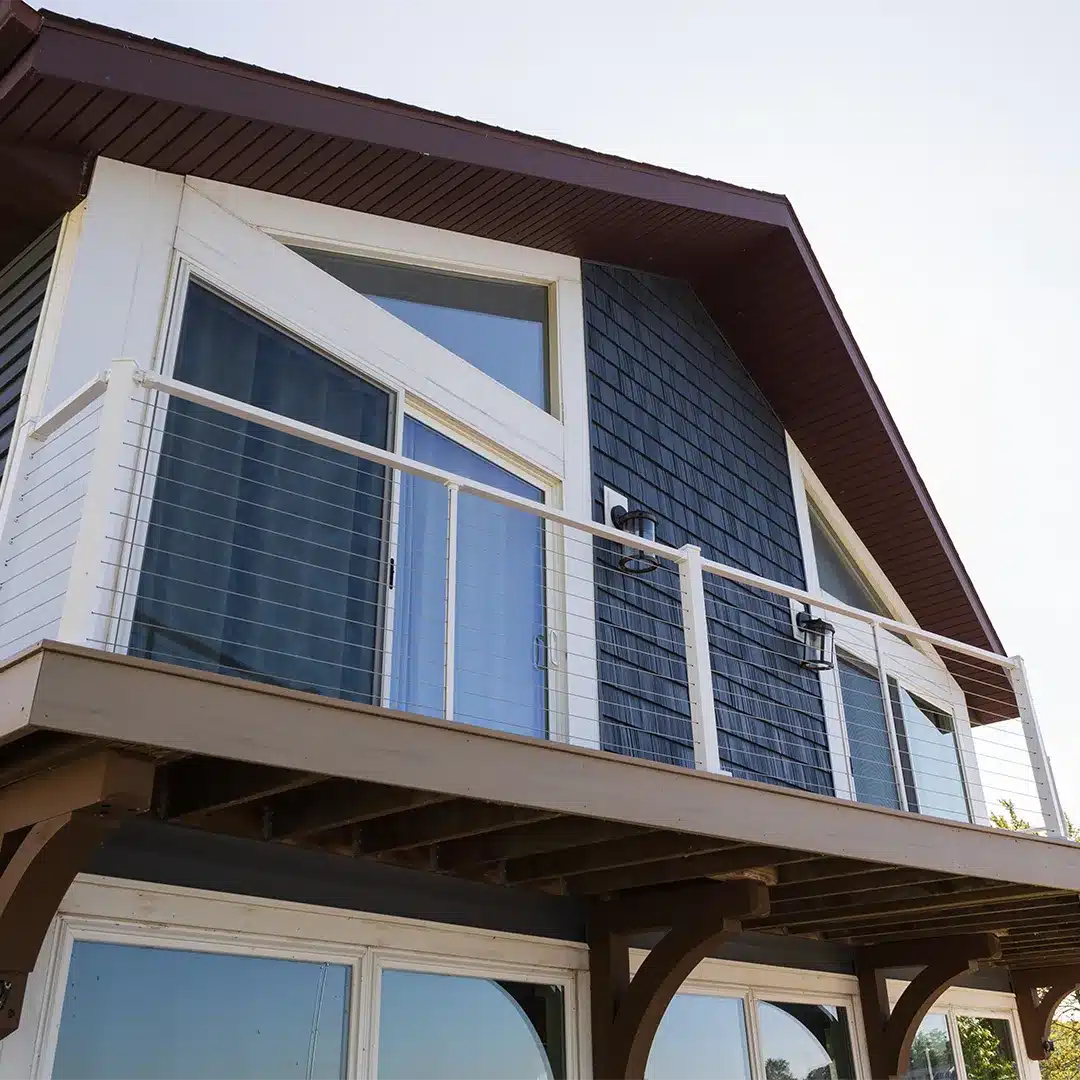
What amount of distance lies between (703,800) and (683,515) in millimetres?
3432

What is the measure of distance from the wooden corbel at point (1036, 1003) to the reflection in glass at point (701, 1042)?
3361 millimetres

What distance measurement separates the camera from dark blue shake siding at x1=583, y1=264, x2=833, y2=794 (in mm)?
6617

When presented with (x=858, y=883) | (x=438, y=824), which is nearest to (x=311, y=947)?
(x=438, y=824)

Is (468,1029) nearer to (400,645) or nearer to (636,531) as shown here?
(400,645)

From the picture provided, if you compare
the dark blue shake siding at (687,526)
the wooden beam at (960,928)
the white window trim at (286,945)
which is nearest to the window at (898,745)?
the dark blue shake siding at (687,526)

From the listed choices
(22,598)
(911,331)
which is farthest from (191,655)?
(911,331)

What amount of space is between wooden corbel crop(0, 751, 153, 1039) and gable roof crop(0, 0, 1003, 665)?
2.80m

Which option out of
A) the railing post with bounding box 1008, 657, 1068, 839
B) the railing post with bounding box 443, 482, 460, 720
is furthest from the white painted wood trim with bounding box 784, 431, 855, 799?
the railing post with bounding box 443, 482, 460, 720

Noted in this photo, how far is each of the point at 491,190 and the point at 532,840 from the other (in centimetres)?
368

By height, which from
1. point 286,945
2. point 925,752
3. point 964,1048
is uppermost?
point 925,752

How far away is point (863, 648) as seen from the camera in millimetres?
9305

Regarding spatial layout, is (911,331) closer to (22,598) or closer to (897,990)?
(897,990)

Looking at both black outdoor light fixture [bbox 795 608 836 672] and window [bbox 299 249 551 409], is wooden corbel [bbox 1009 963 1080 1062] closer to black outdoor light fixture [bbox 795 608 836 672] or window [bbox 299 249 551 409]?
black outdoor light fixture [bbox 795 608 836 672]

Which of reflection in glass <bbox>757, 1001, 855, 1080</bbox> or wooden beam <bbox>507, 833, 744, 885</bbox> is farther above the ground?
wooden beam <bbox>507, 833, 744, 885</bbox>
